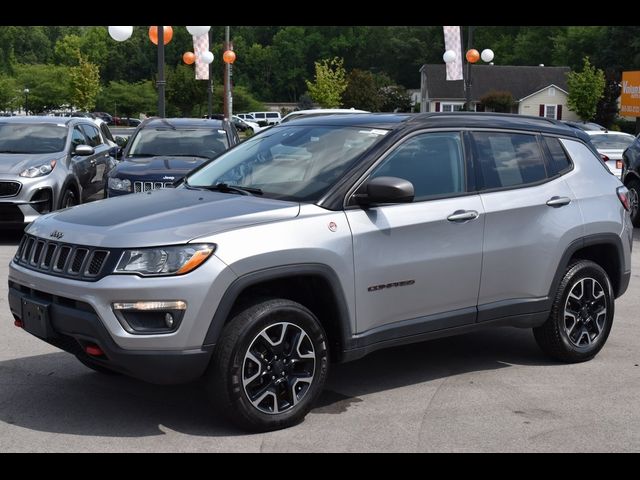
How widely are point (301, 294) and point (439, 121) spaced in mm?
1545

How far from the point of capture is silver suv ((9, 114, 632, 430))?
480 cm

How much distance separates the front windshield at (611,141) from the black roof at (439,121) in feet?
46.7

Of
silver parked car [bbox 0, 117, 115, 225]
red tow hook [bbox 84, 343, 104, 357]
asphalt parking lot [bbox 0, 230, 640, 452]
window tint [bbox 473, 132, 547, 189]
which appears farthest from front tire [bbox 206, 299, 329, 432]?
silver parked car [bbox 0, 117, 115, 225]

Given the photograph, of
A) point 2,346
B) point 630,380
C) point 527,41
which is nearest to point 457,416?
point 630,380

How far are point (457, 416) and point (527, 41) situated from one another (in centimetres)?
11627

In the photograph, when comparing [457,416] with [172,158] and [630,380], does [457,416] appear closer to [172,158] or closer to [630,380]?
[630,380]

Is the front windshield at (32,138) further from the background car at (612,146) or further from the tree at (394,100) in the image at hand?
the tree at (394,100)

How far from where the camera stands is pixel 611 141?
67.7ft

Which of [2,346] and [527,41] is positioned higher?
[527,41]

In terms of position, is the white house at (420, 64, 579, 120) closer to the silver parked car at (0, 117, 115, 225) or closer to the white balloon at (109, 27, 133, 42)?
the white balloon at (109, 27, 133, 42)

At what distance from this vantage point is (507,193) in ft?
20.3

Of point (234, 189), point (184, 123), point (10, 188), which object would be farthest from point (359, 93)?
point (234, 189)

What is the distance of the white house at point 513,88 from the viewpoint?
88.8 metres

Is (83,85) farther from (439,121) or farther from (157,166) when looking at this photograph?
(439,121)
